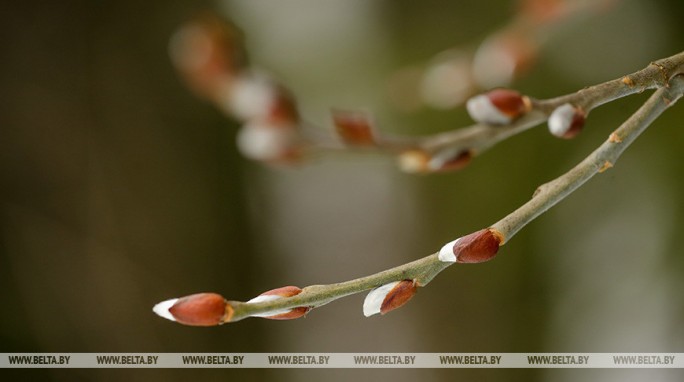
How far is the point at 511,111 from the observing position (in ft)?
1.20

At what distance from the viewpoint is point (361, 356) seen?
2.40 feet

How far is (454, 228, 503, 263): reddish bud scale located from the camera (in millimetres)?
339

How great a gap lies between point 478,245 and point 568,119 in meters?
0.09

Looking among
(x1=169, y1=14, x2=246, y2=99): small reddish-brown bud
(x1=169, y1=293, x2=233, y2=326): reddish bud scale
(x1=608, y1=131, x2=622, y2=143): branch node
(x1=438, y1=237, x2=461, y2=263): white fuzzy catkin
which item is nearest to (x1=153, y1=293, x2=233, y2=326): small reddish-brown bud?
(x1=169, y1=293, x2=233, y2=326): reddish bud scale

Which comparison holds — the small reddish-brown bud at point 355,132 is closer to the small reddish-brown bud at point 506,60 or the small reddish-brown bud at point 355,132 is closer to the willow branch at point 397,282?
the willow branch at point 397,282

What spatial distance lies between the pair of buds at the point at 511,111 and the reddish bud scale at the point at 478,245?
66 mm

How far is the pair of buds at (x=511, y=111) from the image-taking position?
363 millimetres

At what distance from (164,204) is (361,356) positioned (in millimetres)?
279

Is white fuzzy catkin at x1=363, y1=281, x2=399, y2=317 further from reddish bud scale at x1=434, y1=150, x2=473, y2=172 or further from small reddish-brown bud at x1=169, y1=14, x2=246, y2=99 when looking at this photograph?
small reddish-brown bud at x1=169, y1=14, x2=246, y2=99

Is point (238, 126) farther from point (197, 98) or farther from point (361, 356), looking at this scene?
point (361, 356)

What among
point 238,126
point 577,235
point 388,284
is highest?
point 238,126

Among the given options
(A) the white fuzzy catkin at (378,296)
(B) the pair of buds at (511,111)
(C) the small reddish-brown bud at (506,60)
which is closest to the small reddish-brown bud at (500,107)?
(B) the pair of buds at (511,111)

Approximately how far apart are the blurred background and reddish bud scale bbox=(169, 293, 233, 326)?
1.30ft

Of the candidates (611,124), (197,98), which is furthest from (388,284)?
(197,98)
